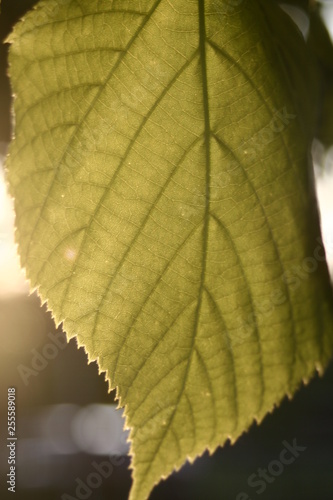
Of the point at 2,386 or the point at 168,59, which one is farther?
the point at 2,386

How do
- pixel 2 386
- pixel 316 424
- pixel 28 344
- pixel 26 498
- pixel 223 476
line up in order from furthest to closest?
pixel 316 424 < pixel 223 476 < pixel 26 498 < pixel 28 344 < pixel 2 386

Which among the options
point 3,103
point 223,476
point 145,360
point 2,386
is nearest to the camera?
point 145,360

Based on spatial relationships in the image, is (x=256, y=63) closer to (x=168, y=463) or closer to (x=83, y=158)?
(x=83, y=158)

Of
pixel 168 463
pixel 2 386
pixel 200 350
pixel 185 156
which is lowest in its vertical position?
pixel 2 386

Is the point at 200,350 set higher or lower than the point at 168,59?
lower

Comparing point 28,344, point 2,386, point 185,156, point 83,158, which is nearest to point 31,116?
point 83,158

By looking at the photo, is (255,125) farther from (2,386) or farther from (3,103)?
(2,386)
